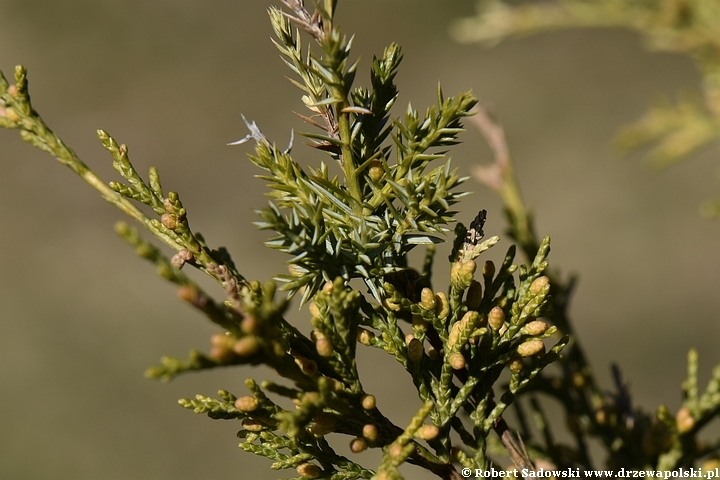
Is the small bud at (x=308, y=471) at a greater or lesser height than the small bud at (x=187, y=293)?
lesser

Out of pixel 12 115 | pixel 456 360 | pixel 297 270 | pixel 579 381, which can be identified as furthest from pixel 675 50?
pixel 12 115

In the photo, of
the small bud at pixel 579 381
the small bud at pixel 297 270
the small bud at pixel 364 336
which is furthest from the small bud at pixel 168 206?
the small bud at pixel 579 381

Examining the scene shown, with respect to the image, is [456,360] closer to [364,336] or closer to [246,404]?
[364,336]

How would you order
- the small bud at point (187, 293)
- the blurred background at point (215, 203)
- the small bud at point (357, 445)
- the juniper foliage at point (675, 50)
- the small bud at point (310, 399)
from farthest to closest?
the blurred background at point (215, 203) < the juniper foliage at point (675, 50) < the small bud at point (357, 445) < the small bud at point (310, 399) < the small bud at point (187, 293)

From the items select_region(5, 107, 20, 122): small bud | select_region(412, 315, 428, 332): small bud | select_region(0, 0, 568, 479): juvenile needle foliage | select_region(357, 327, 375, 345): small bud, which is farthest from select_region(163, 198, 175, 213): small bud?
select_region(412, 315, 428, 332): small bud

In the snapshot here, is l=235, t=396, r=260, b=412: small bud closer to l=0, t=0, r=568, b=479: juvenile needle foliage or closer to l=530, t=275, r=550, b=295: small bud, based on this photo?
l=0, t=0, r=568, b=479: juvenile needle foliage

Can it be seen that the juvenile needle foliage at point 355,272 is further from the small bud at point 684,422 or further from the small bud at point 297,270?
the small bud at point 684,422
